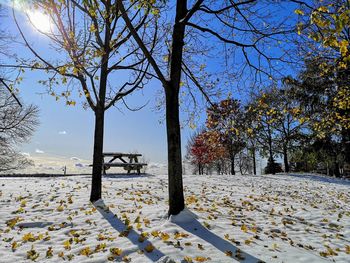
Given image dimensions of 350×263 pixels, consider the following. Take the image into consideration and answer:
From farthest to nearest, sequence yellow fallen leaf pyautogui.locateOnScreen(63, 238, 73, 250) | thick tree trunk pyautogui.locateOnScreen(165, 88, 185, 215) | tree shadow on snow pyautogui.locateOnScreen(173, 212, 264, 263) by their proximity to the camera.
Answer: thick tree trunk pyautogui.locateOnScreen(165, 88, 185, 215)
yellow fallen leaf pyautogui.locateOnScreen(63, 238, 73, 250)
tree shadow on snow pyautogui.locateOnScreen(173, 212, 264, 263)

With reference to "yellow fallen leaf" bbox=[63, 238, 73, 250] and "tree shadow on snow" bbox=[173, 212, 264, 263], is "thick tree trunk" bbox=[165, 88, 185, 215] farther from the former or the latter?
"yellow fallen leaf" bbox=[63, 238, 73, 250]

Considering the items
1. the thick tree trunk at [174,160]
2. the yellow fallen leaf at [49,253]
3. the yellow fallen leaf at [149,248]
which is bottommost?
the yellow fallen leaf at [49,253]

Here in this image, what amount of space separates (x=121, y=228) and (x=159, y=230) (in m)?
0.83

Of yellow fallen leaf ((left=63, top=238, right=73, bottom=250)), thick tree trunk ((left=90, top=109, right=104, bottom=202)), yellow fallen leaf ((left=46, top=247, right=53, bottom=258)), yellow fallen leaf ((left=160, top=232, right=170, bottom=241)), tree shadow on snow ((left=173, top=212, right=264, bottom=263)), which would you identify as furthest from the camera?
thick tree trunk ((left=90, top=109, right=104, bottom=202))

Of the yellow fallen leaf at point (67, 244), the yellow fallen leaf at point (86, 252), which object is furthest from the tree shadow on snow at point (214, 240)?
the yellow fallen leaf at point (67, 244)

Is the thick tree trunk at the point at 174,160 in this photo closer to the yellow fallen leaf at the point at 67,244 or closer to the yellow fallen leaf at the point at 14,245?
the yellow fallen leaf at the point at 67,244

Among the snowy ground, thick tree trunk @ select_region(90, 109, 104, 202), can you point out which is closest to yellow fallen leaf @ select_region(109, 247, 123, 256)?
the snowy ground

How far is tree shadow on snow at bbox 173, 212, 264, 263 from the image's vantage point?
3.87m

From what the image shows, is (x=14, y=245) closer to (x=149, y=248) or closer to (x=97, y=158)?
(x=149, y=248)

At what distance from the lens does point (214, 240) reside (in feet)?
14.8

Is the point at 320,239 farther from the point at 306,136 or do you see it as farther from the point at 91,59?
the point at 306,136

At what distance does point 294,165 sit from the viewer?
4156cm

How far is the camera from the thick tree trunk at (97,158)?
24.4ft

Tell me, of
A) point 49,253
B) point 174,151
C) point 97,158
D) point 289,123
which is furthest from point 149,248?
point 289,123
